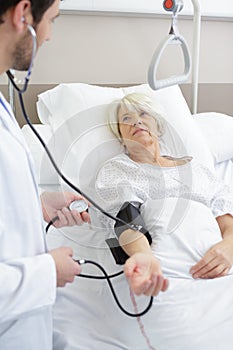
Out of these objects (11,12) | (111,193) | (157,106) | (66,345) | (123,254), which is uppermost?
(11,12)

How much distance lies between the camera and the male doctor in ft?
2.91

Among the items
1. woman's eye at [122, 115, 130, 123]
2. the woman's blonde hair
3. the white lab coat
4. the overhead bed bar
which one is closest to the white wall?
the overhead bed bar

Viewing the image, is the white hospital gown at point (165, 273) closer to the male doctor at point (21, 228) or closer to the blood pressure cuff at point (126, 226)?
the blood pressure cuff at point (126, 226)

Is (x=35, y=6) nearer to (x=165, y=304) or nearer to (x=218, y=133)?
(x=165, y=304)

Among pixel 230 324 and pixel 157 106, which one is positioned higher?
pixel 157 106

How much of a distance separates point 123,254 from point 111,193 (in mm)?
210

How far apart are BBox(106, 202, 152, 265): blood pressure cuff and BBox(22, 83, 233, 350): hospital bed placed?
0.04 m

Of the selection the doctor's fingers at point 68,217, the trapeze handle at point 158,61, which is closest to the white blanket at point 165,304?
the doctor's fingers at point 68,217

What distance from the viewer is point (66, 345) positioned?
1188 mm

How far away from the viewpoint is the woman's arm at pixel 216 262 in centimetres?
134

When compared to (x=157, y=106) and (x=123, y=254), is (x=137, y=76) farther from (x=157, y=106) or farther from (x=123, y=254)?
(x=123, y=254)

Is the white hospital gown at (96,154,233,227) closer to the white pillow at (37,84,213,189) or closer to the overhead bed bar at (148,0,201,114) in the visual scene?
the white pillow at (37,84,213,189)

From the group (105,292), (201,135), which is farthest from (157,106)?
(105,292)

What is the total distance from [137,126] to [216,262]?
558 millimetres
